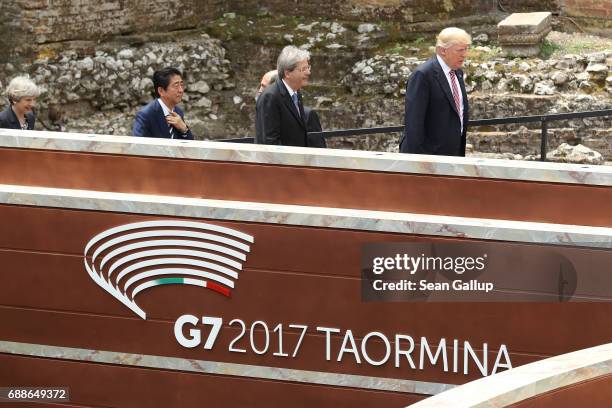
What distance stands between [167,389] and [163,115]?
73.1 inches

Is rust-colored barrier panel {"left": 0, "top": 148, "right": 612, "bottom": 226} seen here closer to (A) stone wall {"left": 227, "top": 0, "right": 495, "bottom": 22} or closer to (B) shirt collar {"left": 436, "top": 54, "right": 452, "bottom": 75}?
(B) shirt collar {"left": 436, "top": 54, "right": 452, "bottom": 75}

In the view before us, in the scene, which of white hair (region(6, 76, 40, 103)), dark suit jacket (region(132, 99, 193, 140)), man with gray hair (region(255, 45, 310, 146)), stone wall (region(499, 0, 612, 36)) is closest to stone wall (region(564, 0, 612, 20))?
stone wall (region(499, 0, 612, 36))

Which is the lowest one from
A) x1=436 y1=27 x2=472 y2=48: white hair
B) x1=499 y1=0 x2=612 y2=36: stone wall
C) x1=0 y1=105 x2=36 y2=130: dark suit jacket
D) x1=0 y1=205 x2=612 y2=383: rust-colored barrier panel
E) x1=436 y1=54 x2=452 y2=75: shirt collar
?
x1=499 y1=0 x2=612 y2=36: stone wall

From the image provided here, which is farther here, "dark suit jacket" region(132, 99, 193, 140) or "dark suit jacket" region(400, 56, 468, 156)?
"dark suit jacket" region(132, 99, 193, 140)

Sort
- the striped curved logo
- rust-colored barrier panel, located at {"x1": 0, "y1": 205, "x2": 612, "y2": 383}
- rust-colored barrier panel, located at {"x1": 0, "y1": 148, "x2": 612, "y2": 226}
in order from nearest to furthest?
rust-colored barrier panel, located at {"x1": 0, "y1": 148, "x2": 612, "y2": 226}, rust-colored barrier panel, located at {"x1": 0, "y1": 205, "x2": 612, "y2": 383}, the striped curved logo

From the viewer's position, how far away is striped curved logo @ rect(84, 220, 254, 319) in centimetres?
741

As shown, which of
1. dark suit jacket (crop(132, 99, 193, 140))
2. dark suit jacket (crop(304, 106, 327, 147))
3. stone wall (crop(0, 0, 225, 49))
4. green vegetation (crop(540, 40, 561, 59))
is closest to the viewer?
dark suit jacket (crop(132, 99, 193, 140))

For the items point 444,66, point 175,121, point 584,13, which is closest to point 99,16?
point 584,13

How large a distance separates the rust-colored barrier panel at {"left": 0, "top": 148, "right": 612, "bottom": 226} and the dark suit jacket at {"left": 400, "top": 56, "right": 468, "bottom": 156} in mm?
1222

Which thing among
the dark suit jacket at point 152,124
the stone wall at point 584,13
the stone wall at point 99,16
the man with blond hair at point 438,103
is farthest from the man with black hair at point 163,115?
the stone wall at point 584,13

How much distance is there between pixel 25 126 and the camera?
9.07m

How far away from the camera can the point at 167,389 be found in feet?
25.3

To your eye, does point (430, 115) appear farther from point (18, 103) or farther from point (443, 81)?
point (18, 103)

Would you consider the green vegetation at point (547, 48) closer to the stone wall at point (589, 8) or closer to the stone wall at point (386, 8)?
the stone wall at point (589, 8)
